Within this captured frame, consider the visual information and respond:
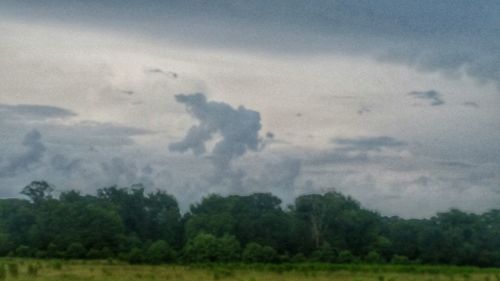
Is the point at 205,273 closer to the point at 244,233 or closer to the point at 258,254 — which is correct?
the point at 258,254

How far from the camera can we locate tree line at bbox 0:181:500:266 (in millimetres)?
84000

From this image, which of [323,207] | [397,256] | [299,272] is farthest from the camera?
[323,207]

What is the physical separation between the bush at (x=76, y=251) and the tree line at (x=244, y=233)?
0.09 metres

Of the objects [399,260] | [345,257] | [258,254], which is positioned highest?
[258,254]

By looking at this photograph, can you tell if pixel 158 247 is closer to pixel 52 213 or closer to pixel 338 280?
pixel 52 213

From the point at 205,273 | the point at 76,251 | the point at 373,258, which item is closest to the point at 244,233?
the point at 373,258

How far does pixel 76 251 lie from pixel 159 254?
382 inches

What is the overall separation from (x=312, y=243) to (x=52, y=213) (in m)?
28.4

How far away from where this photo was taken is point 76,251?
3270 inches

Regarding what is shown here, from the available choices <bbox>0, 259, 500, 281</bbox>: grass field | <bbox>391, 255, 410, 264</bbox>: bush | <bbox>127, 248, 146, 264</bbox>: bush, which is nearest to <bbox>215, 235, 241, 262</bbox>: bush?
<bbox>127, 248, 146, 264</bbox>: bush

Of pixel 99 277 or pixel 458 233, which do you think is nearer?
pixel 99 277

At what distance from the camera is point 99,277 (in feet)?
167

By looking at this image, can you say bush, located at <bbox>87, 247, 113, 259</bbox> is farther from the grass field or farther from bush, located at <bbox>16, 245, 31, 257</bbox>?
the grass field

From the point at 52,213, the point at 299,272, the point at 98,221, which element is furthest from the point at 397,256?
the point at 52,213
